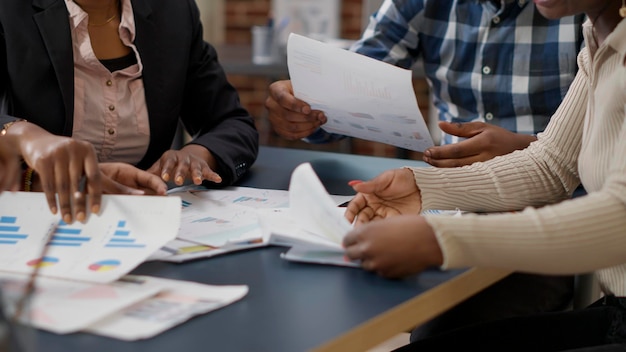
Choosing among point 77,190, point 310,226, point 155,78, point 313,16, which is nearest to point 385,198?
point 310,226

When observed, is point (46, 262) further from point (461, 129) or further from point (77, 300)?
point (461, 129)

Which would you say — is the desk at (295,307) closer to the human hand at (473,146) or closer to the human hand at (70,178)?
the human hand at (70,178)

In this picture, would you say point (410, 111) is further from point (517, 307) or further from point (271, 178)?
point (517, 307)

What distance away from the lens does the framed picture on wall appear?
4473 mm

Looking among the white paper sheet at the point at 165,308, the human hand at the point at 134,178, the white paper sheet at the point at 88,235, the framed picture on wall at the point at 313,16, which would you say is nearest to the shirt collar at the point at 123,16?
the human hand at the point at 134,178

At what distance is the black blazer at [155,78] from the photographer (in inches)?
55.3

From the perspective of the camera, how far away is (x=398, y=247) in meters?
0.93

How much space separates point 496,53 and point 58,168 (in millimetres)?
1093

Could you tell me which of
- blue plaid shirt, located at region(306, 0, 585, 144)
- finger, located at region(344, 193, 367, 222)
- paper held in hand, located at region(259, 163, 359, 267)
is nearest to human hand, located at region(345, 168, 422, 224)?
finger, located at region(344, 193, 367, 222)

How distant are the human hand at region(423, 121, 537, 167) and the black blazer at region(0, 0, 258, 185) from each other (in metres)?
0.35

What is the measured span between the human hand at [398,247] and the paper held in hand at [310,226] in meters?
0.04

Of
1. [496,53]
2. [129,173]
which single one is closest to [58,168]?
[129,173]

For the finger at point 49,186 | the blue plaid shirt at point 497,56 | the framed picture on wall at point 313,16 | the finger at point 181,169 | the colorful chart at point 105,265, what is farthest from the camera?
the framed picture on wall at point 313,16

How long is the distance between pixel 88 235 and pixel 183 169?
36 centimetres
